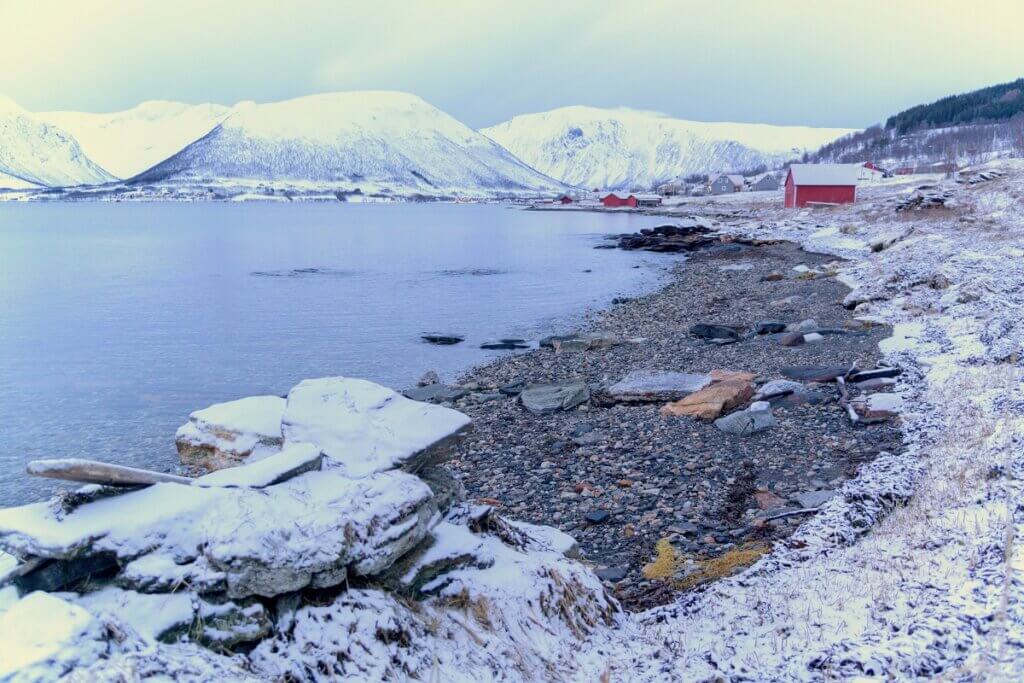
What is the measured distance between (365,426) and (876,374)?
1065 centimetres

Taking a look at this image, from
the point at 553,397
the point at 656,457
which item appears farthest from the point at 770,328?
the point at 656,457

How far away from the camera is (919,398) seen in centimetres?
1155

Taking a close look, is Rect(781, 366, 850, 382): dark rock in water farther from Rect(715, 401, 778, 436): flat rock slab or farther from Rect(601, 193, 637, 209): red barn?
Rect(601, 193, 637, 209): red barn

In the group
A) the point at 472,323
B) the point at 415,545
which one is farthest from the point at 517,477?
the point at 472,323

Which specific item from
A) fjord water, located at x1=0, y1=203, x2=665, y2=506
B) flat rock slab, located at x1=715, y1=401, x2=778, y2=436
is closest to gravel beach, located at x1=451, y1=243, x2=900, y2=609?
flat rock slab, located at x1=715, y1=401, x2=778, y2=436

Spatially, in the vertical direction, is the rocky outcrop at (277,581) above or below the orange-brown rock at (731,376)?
above

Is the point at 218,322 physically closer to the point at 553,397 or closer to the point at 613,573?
the point at 553,397

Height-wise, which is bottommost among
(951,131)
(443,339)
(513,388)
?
(443,339)

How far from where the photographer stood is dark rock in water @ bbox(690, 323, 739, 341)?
68.5 feet

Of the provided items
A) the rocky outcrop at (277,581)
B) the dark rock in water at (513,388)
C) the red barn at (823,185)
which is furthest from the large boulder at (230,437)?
the red barn at (823,185)

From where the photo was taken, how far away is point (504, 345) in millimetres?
25312

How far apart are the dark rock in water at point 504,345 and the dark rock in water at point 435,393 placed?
604 centimetres

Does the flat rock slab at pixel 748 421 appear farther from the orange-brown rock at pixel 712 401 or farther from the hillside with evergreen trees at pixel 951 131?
the hillside with evergreen trees at pixel 951 131

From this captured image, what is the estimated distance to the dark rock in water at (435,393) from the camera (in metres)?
17.3
